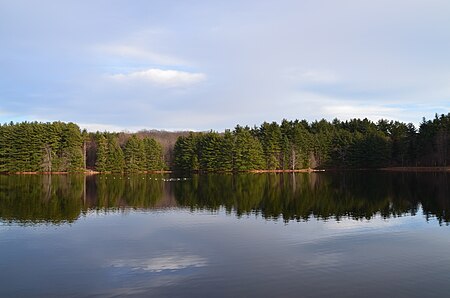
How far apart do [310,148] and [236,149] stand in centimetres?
2098

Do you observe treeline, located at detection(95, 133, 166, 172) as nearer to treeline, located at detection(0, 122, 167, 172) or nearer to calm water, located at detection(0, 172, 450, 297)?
treeline, located at detection(0, 122, 167, 172)

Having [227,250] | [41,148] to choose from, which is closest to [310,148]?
[41,148]

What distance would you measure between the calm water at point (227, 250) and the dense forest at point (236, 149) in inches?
2471

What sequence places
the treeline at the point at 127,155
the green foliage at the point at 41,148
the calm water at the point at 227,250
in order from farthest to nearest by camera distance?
the treeline at the point at 127,155 → the green foliage at the point at 41,148 → the calm water at the point at 227,250

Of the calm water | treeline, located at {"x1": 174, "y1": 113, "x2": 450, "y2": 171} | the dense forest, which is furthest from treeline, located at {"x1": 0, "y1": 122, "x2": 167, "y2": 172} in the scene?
the calm water

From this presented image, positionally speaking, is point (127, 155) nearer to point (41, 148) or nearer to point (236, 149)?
point (41, 148)

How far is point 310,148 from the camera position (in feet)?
348

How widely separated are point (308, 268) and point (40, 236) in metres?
14.0

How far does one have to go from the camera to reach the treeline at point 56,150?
91.1 m

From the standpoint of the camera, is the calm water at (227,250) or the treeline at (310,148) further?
the treeline at (310,148)

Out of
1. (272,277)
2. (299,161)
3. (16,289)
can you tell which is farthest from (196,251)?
(299,161)

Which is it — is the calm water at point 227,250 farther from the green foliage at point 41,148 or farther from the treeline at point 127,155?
Result: the treeline at point 127,155

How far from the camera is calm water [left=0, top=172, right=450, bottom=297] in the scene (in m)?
13.5

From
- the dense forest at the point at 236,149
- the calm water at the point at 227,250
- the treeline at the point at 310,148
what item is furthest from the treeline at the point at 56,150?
the calm water at the point at 227,250
